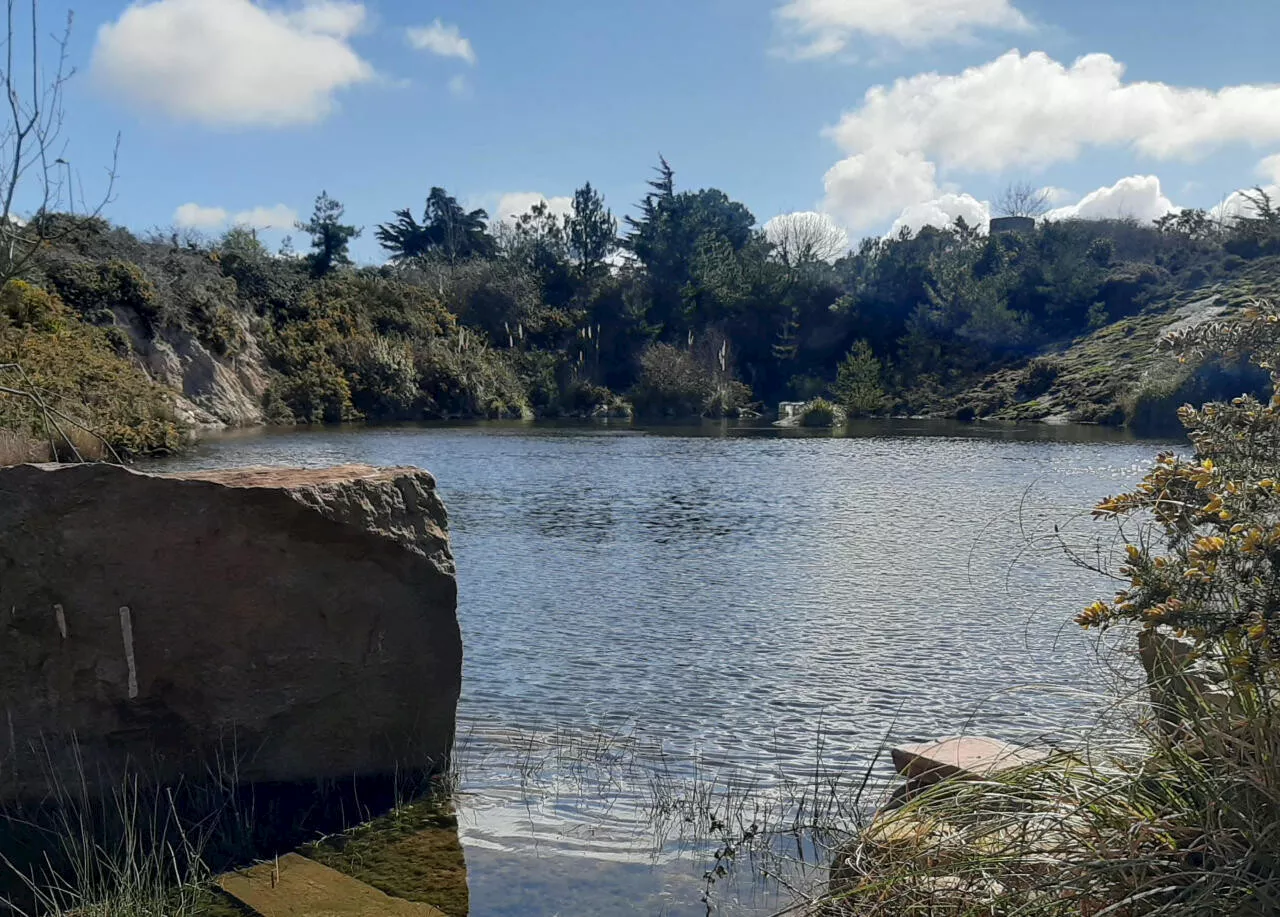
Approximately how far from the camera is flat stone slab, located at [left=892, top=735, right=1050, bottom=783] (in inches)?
167

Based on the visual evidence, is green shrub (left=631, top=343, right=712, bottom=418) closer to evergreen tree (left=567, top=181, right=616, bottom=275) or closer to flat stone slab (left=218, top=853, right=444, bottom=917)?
evergreen tree (left=567, top=181, right=616, bottom=275)

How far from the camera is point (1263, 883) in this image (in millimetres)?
2740

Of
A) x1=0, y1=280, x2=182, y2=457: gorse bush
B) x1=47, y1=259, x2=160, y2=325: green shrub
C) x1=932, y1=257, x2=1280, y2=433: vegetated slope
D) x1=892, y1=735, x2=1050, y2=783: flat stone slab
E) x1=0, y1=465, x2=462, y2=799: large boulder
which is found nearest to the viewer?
x1=892, y1=735, x2=1050, y2=783: flat stone slab

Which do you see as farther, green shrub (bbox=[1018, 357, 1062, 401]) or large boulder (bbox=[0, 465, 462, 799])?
green shrub (bbox=[1018, 357, 1062, 401])

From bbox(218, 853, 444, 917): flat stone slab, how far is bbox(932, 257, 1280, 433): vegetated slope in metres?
39.4

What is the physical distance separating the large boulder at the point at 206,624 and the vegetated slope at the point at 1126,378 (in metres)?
38.6

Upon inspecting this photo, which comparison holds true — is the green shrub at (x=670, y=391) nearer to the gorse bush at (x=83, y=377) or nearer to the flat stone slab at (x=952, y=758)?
the gorse bush at (x=83, y=377)

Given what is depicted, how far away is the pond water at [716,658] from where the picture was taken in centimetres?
517

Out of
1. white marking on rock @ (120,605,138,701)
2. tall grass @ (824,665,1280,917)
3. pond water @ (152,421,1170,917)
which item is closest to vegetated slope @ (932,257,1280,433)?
pond water @ (152,421,1170,917)

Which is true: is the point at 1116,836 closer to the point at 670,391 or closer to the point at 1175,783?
the point at 1175,783

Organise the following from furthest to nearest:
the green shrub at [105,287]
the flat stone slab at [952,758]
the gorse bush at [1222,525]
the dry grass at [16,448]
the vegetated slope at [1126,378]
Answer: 1. the vegetated slope at [1126,378]
2. the green shrub at [105,287]
3. the dry grass at [16,448]
4. the flat stone slab at [952,758]
5. the gorse bush at [1222,525]

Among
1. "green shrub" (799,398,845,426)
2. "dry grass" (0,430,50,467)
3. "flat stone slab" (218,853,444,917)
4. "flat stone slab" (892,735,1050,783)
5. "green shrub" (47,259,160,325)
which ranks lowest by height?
"flat stone slab" (218,853,444,917)

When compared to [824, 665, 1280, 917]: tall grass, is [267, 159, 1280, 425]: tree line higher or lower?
higher

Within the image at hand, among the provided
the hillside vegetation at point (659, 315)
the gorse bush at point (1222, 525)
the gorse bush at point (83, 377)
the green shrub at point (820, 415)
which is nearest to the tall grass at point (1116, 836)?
the gorse bush at point (1222, 525)
